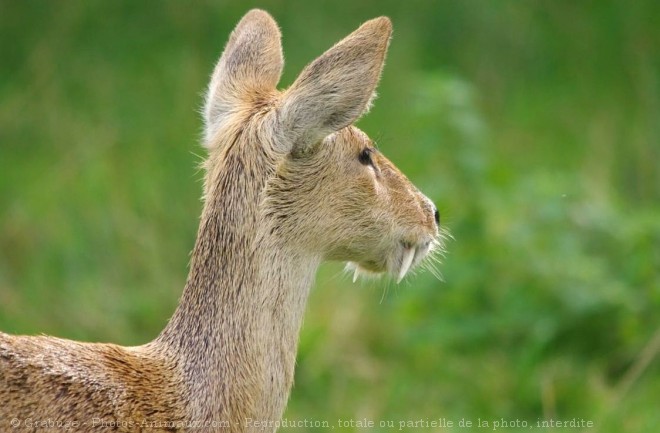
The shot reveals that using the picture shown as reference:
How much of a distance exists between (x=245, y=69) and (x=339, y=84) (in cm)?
77

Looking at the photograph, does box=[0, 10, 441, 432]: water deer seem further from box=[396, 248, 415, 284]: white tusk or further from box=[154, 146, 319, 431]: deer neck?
box=[396, 248, 415, 284]: white tusk

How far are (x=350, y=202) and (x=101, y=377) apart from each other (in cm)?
96

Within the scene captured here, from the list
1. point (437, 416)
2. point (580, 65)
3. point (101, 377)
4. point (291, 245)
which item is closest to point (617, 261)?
point (437, 416)

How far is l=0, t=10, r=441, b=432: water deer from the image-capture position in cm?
375

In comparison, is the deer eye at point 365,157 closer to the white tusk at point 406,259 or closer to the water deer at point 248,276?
the water deer at point 248,276

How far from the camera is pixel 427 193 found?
6805 mm

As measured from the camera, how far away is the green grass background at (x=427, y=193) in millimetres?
6664

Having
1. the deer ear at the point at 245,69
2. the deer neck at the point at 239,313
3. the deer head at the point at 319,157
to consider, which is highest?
the deer ear at the point at 245,69

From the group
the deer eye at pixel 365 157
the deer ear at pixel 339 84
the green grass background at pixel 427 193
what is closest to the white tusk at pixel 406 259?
the deer eye at pixel 365 157

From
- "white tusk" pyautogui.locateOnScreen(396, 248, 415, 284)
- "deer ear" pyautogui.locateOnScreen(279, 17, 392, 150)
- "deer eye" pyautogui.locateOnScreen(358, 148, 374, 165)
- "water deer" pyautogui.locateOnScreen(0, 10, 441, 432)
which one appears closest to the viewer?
"water deer" pyautogui.locateOnScreen(0, 10, 441, 432)

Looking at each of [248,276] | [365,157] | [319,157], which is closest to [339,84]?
[319,157]

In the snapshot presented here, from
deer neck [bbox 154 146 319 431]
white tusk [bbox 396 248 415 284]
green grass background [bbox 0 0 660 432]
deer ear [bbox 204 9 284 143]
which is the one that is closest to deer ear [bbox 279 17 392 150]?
deer neck [bbox 154 146 319 431]

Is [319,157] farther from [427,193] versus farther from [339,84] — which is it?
[427,193]

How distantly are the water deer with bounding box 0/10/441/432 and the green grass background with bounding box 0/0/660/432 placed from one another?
1.80 meters
